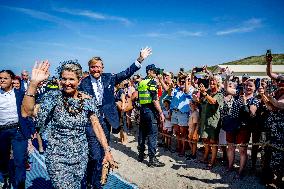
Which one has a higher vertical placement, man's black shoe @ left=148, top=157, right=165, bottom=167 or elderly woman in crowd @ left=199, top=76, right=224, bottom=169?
elderly woman in crowd @ left=199, top=76, right=224, bottom=169

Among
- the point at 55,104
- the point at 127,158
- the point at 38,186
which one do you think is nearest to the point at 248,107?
the point at 127,158

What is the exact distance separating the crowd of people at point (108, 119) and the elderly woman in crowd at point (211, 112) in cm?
2

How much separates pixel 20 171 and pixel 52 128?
2.25m

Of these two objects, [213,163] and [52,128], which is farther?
[213,163]

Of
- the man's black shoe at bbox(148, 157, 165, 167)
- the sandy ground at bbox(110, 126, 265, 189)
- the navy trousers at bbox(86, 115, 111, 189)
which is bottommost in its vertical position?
the sandy ground at bbox(110, 126, 265, 189)

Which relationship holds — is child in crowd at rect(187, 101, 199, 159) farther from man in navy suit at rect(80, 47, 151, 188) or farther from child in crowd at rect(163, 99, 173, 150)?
man in navy suit at rect(80, 47, 151, 188)

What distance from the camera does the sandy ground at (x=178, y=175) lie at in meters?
5.96

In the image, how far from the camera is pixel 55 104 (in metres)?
3.41

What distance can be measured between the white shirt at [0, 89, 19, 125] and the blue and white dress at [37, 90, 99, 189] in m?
2.04

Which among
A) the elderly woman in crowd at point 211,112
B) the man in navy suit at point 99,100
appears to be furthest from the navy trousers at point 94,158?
the elderly woman in crowd at point 211,112

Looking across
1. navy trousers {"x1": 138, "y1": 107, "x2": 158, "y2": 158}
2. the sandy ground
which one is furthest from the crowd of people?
the sandy ground

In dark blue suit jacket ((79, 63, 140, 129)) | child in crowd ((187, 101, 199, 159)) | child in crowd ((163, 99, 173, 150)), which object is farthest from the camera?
child in crowd ((163, 99, 173, 150))

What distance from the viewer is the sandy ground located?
19.6 ft

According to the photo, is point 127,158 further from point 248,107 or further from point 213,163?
point 248,107
